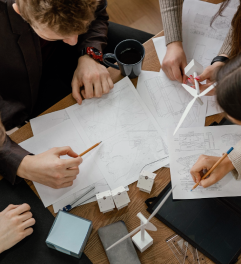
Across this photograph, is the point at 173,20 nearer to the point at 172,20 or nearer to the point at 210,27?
the point at 172,20

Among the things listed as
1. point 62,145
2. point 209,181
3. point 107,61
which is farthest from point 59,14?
point 209,181

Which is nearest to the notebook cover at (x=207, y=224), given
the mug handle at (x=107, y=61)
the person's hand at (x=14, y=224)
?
the person's hand at (x=14, y=224)

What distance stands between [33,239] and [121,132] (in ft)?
1.56

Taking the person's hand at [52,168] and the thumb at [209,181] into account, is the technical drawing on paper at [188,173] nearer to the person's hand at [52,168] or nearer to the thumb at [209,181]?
the thumb at [209,181]

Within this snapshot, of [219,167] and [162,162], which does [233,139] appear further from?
[162,162]

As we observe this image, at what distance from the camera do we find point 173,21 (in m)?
1.03

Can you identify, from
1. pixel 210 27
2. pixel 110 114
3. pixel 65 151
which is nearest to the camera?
pixel 65 151

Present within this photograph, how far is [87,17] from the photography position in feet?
2.27

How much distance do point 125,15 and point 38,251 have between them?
1846 mm

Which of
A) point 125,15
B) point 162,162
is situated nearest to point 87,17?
point 162,162

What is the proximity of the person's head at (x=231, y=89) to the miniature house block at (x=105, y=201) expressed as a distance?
45 centimetres

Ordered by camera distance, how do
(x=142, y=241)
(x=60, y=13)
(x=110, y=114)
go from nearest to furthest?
1. (x=60, y=13)
2. (x=142, y=241)
3. (x=110, y=114)

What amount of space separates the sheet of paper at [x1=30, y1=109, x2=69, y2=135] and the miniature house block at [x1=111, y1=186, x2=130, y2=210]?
36 centimetres

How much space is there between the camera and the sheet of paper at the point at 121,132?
0.91m
